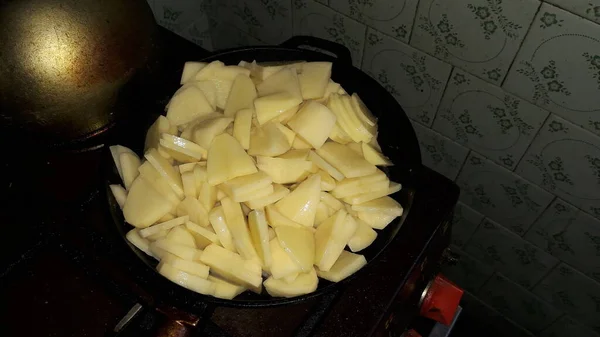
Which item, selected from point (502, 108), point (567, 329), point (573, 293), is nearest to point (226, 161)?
point (502, 108)

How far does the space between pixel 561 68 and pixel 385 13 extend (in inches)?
15.5

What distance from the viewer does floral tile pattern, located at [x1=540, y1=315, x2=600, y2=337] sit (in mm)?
1323

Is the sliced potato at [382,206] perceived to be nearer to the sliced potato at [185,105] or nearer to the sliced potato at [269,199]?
the sliced potato at [269,199]

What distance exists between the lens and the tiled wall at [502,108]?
88 centimetres

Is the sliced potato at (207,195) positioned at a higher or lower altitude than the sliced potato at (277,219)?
higher

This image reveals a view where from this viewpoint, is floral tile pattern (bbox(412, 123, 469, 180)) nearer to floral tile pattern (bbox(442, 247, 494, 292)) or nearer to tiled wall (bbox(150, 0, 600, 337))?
tiled wall (bbox(150, 0, 600, 337))

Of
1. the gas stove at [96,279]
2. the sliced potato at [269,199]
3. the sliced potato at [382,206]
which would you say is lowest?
the gas stove at [96,279]

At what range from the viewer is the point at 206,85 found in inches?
32.6

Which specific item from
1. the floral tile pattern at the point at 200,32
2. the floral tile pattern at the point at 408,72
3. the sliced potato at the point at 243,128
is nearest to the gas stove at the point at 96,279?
the sliced potato at the point at 243,128

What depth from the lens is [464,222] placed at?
1357 millimetres

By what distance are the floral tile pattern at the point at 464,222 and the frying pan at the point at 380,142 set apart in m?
0.60

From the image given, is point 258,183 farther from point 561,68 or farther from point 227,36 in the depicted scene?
point 227,36

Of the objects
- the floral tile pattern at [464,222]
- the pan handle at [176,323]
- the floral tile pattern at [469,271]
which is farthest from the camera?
the floral tile pattern at [469,271]

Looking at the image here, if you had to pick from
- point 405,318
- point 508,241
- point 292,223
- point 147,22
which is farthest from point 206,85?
point 508,241
